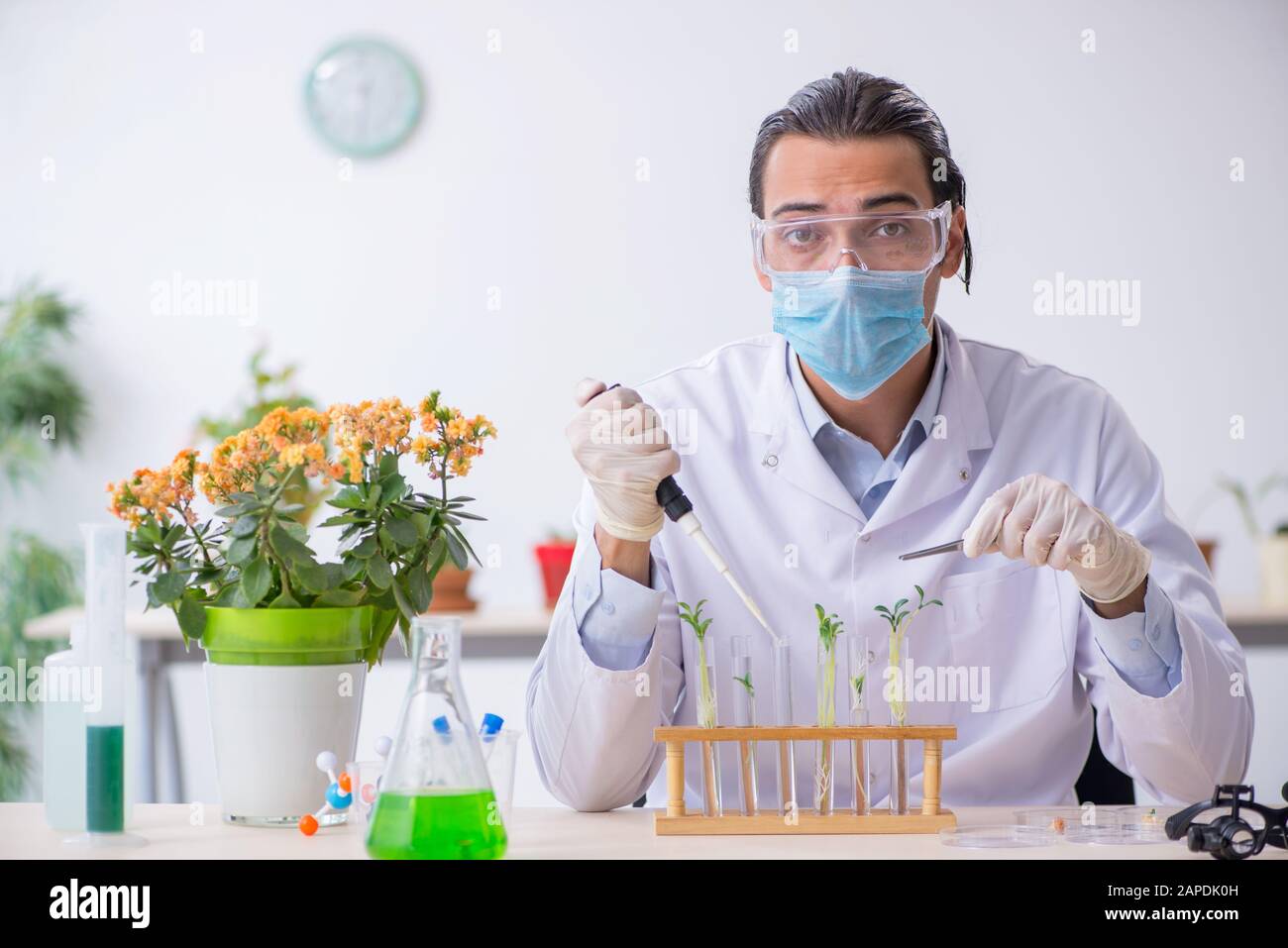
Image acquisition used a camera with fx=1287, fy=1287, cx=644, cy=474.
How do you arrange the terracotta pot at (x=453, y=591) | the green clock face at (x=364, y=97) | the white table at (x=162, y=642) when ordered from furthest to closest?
the green clock face at (x=364, y=97)
the terracotta pot at (x=453, y=591)
the white table at (x=162, y=642)

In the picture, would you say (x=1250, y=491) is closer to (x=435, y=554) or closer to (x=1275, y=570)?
(x=1275, y=570)

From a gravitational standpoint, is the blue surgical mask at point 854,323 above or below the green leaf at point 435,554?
above

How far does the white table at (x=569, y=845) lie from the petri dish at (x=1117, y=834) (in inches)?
0.6

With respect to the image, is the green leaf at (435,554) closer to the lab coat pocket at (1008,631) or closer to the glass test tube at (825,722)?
the glass test tube at (825,722)

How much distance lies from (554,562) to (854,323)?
1.83 m

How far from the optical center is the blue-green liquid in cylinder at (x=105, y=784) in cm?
114

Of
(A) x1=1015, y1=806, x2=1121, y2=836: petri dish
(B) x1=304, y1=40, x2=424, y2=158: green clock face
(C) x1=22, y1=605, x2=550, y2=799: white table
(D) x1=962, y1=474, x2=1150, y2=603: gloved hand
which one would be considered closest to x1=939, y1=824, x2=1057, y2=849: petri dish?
(A) x1=1015, y1=806, x2=1121, y2=836: petri dish

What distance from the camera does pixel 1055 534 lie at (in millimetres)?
1294

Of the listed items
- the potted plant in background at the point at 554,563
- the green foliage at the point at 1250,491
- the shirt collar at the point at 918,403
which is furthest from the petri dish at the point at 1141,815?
the green foliage at the point at 1250,491

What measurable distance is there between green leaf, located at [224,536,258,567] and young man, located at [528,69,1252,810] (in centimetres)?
35

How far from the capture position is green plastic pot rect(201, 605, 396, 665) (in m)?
1.20

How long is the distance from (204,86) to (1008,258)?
259 centimetres

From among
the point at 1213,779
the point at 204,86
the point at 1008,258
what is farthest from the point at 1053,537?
the point at 204,86
